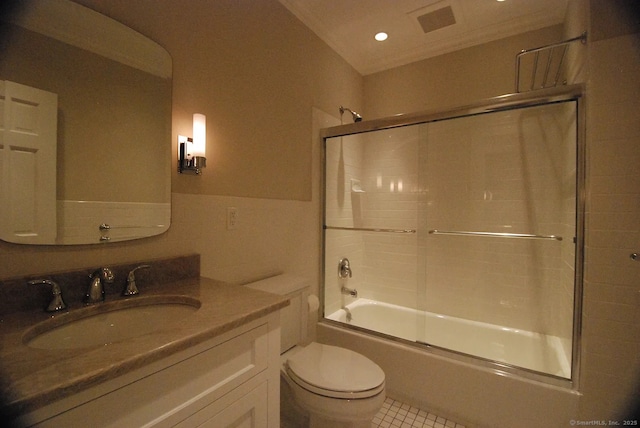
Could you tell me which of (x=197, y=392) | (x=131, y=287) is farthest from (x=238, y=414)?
(x=131, y=287)

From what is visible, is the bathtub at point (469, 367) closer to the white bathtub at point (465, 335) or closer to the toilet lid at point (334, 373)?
the white bathtub at point (465, 335)

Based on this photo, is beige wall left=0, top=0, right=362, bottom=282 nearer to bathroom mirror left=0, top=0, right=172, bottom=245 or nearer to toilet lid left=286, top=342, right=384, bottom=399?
bathroom mirror left=0, top=0, right=172, bottom=245

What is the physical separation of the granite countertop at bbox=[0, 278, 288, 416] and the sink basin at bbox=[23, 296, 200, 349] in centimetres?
2

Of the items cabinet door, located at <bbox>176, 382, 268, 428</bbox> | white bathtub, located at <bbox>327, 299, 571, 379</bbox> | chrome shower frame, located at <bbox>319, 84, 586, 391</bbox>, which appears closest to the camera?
cabinet door, located at <bbox>176, 382, 268, 428</bbox>

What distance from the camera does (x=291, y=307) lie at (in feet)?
4.83

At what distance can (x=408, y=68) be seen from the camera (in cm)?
249

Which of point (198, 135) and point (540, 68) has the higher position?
point (540, 68)

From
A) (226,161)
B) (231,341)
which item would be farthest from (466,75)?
(231,341)

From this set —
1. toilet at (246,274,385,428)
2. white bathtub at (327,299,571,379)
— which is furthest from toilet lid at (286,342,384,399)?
white bathtub at (327,299,571,379)

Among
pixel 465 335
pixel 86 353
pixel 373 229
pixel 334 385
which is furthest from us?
pixel 373 229

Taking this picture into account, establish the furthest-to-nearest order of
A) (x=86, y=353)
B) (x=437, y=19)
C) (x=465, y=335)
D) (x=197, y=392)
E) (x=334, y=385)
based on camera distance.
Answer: (x=465, y=335) < (x=437, y=19) < (x=334, y=385) < (x=197, y=392) < (x=86, y=353)

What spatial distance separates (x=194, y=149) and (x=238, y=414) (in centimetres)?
103

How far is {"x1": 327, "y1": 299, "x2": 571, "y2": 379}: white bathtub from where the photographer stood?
1751mm

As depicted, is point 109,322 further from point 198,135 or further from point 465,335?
point 465,335
